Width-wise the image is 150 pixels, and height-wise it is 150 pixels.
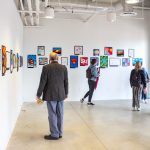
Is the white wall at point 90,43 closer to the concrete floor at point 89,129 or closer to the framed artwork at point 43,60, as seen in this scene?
the framed artwork at point 43,60

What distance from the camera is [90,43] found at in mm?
9219

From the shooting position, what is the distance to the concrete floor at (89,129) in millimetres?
4305

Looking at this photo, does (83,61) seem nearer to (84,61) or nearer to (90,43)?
(84,61)

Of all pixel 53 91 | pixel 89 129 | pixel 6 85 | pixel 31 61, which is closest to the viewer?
pixel 6 85

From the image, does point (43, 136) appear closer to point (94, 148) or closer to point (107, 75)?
point (94, 148)

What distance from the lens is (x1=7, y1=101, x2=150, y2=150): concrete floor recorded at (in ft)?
14.1

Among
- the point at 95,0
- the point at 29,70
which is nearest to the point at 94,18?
the point at 95,0

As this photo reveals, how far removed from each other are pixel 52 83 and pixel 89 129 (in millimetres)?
1461

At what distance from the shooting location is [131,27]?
956cm

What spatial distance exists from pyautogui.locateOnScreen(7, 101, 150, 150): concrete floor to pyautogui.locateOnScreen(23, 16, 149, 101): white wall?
1.54 m

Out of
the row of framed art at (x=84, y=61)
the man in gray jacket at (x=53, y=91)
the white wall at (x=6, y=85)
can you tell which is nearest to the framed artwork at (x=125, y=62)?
the row of framed art at (x=84, y=61)

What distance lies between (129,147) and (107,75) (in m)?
5.39

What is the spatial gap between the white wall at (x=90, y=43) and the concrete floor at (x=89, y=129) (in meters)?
1.54

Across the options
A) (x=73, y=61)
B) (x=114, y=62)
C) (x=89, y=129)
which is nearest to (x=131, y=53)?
(x=114, y=62)
